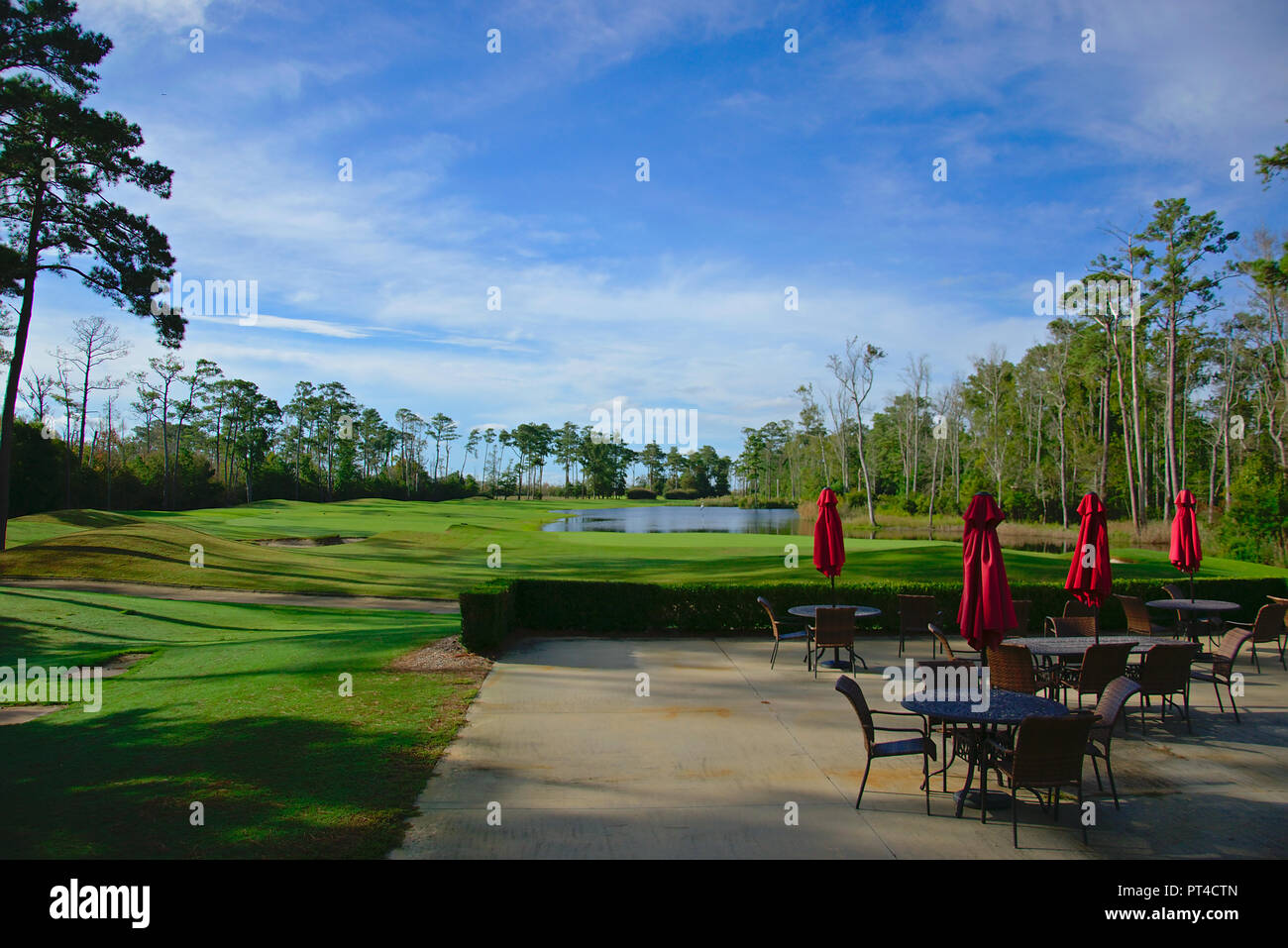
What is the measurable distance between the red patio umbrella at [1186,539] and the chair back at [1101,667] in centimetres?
441

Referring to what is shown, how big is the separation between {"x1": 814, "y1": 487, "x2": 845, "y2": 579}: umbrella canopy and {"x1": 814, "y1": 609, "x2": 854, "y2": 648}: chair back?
0.63 m

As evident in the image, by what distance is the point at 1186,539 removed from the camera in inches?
429

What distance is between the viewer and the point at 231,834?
189 inches

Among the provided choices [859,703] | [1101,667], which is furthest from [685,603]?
[859,703]

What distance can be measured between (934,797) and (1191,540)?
7.90 metres

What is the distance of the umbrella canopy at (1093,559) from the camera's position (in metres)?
8.08

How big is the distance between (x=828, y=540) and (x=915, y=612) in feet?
9.93

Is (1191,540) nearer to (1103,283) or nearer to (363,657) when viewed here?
(363,657)

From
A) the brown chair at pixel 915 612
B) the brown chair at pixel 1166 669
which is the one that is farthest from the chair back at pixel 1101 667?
the brown chair at pixel 915 612

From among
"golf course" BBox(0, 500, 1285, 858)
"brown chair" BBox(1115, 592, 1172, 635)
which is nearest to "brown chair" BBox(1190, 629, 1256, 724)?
"brown chair" BBox(1115, 592, 1172, 635)

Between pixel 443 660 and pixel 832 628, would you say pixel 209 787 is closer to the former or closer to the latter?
pixel 443 660

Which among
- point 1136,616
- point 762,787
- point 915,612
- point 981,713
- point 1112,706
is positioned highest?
point 981,713
